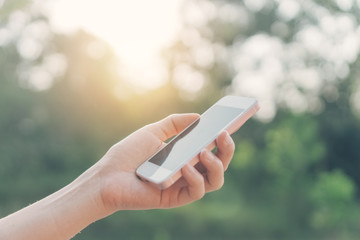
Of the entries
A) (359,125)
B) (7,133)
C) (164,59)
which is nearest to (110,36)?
(164,59)

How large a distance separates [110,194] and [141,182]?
109mm

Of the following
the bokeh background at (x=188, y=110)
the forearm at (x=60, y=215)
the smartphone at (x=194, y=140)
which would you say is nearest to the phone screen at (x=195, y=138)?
the smartphone at (x=194, y=140)

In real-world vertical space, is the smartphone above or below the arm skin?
above

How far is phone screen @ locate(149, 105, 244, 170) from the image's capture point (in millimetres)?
1271

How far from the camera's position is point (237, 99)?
4.62 feet

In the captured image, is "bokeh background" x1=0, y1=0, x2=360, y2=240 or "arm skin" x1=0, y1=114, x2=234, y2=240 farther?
"bokeh background" x1=0, y1=0, x2=360, y2=240

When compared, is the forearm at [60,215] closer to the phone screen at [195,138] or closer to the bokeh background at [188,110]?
the phone screen at [195,138]

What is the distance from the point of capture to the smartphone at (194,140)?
1.24 meters

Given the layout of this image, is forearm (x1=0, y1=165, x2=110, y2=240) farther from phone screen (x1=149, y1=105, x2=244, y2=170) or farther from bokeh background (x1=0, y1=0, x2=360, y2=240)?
bokeh background (x1=0, y1=0, x2=360, y2=240)

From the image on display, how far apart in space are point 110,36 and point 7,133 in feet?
9.74

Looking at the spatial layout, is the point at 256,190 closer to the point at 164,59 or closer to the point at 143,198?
the point at 164,59

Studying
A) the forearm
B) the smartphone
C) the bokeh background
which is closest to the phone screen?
the smartphone

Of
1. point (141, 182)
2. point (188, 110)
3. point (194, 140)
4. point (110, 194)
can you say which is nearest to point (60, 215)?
point (110, 194)

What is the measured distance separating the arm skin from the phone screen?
0.13ft
